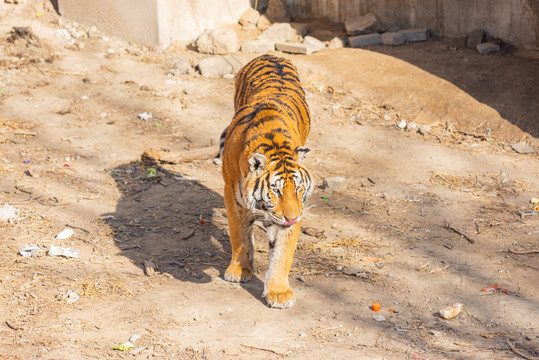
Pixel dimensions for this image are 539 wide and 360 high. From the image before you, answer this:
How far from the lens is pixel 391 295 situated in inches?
171

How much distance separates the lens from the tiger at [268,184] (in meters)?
3.80

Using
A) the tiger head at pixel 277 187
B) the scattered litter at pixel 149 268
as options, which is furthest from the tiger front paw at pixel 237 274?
the tiger head at pixel 277 187

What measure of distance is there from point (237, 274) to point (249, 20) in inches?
279

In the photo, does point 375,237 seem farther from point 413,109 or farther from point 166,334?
point 413,109

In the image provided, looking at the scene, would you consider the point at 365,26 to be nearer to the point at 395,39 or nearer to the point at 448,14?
the point at 395,39

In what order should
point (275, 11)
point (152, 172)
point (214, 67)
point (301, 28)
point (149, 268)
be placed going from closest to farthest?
point (149, 268)
point (152, 172)
point (214, 67)
point (301, 28)
point (275, 11)

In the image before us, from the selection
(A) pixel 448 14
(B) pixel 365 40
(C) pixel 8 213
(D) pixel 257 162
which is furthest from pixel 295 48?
(D) pixel 257 162

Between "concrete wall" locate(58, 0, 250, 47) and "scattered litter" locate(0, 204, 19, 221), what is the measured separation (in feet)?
16.7

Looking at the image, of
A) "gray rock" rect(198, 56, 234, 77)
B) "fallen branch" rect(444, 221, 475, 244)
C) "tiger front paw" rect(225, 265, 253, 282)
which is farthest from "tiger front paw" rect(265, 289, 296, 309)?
"gray rock" rect(198, 56, 234, 77)

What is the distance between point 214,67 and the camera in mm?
9375

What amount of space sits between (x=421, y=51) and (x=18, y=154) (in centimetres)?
581

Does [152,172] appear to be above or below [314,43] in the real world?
below

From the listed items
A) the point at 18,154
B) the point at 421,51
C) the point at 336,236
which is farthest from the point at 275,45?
the point at 336,236

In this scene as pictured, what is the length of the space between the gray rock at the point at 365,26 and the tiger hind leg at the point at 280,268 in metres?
6.70
